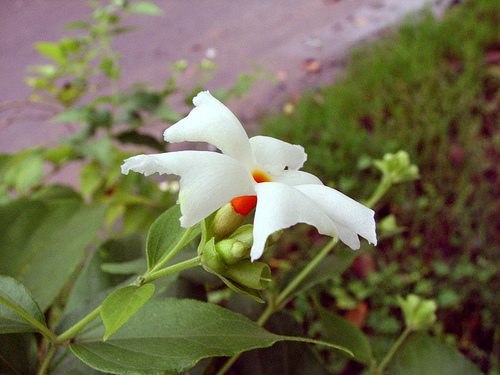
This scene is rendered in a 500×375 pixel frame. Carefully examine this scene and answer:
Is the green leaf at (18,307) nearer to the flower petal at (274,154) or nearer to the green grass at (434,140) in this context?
the flower petal at (274,154)

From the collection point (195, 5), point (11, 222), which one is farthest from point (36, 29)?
point (11, 222)

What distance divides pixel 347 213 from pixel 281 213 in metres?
0.06

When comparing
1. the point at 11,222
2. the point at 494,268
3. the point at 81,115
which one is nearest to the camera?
the point at 11,222

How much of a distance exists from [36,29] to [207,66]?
5.60 feet

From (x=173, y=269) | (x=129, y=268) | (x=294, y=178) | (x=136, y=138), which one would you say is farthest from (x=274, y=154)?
(x=136, y=138)

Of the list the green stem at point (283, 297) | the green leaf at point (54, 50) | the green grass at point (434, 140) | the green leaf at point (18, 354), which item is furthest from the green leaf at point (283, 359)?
the green leaf at point (54, 50)

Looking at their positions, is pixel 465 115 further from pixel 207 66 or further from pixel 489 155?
pixel 207 66

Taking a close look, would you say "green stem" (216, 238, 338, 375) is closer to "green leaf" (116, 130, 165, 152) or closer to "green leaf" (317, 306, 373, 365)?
"green leaf" (317, 306, 373, 365)

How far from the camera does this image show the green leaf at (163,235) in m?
0.37

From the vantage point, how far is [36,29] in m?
2.44

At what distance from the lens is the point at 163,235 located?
38cm

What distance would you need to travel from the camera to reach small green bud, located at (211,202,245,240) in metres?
0.34

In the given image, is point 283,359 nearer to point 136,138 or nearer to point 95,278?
point 95,278

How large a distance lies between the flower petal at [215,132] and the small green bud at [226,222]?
42 millimetres
